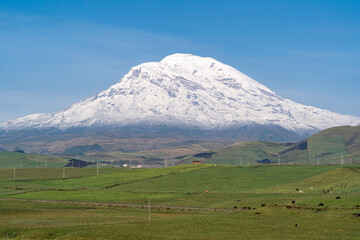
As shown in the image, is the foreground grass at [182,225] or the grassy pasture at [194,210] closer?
the foreground grass at [182,225]

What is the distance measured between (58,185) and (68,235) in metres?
115

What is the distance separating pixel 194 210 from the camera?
393ft

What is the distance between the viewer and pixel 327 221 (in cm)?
9300

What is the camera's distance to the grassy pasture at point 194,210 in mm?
86312

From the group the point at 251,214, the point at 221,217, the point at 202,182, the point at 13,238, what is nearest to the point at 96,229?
the point at 13,238

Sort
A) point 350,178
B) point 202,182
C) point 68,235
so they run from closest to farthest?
point 68,235 < point 350,178 < point 202,182

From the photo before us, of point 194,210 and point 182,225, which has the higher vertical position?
point 194,210

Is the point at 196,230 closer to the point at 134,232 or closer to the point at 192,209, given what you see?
the point at 134,232

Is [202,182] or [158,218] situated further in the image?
[202,182]

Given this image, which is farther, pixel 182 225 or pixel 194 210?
pixel 194 210

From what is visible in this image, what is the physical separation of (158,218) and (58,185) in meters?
101

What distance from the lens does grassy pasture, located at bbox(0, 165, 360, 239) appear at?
86.3m

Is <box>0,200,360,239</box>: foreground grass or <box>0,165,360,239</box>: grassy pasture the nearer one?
<box>0,200,360,239</box>: foreground grass

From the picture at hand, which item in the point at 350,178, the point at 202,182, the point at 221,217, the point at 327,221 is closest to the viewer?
the point at 327,221
